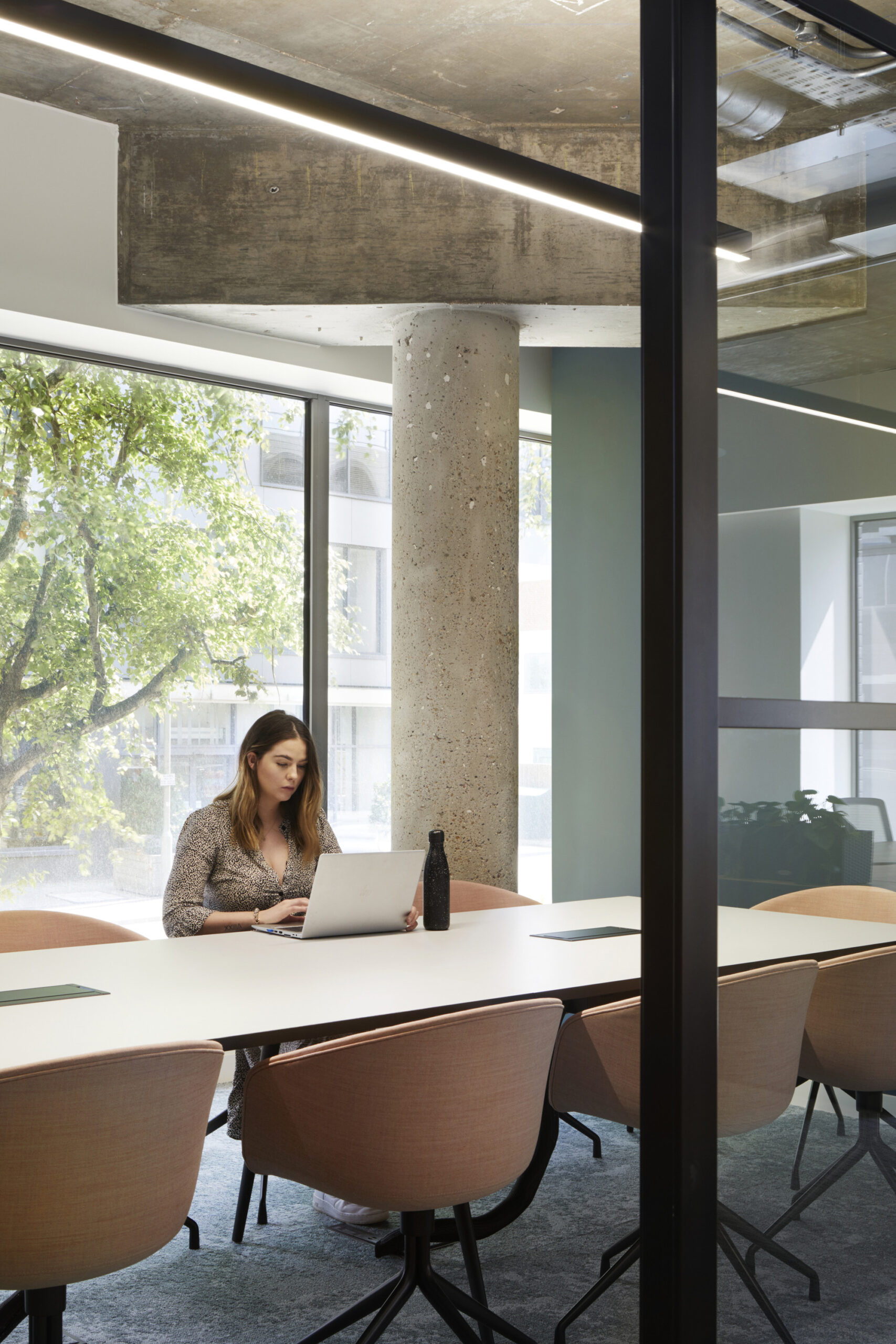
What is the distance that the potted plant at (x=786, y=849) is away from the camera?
63.5 inches

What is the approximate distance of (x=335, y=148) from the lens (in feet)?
16.9

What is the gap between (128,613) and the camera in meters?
5.45

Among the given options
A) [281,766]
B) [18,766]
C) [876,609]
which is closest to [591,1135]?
[281,766]

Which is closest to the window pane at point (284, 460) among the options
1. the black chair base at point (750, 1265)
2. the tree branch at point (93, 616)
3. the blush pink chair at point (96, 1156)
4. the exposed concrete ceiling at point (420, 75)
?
the exposed concrete ceiling at point (420, 75)

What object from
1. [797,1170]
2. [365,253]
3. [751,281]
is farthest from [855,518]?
[365,253]

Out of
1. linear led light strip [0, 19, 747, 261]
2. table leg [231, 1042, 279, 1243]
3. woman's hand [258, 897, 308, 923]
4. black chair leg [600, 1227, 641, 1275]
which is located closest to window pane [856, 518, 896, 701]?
linear led light strip [0, 19, 747, 261]

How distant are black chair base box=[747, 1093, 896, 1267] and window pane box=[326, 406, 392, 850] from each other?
4478 millimetres

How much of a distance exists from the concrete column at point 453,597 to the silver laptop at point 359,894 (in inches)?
65.8

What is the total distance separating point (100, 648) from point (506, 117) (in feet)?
9.20

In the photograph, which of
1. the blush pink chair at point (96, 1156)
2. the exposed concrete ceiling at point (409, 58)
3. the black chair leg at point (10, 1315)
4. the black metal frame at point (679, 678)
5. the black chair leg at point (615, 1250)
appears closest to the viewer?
the black metal frame at point (679, 678)

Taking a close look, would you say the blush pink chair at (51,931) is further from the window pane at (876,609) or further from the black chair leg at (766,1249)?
the window pane at (876,609)

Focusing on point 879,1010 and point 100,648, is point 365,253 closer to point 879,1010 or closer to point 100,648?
point 100,648

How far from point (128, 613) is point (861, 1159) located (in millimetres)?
4285

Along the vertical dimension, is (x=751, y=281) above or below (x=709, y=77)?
below
